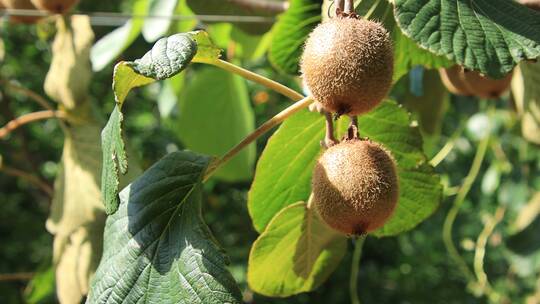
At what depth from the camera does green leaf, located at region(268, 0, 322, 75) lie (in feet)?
4.46

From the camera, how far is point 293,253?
1261mm

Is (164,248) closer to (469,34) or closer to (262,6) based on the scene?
(469,34)

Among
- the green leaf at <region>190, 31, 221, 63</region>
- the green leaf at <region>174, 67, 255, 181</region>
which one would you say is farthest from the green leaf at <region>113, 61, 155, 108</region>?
the green leaf at <region>174, 67, 255, 181</region>

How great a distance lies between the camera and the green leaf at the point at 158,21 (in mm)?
1862

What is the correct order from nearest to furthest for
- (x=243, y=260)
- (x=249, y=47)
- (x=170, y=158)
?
(x=170, y=158) < (x=249, y=47) < (x=243, y=260)

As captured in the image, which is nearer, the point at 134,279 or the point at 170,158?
the point at 134,279

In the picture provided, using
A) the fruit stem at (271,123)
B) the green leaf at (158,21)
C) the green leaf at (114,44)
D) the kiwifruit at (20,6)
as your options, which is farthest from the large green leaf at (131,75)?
the green leaf at (114,44)

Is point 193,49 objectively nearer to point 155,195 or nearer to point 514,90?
point 155,195

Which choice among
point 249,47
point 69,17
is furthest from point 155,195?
point 249,47

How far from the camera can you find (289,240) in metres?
1.23

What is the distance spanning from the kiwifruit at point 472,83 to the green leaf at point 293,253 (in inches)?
13.0

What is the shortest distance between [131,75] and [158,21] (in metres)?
0.94

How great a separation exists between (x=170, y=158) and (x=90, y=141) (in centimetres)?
55

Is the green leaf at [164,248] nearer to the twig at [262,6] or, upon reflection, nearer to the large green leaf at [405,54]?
the large green leaf at [405,54]
